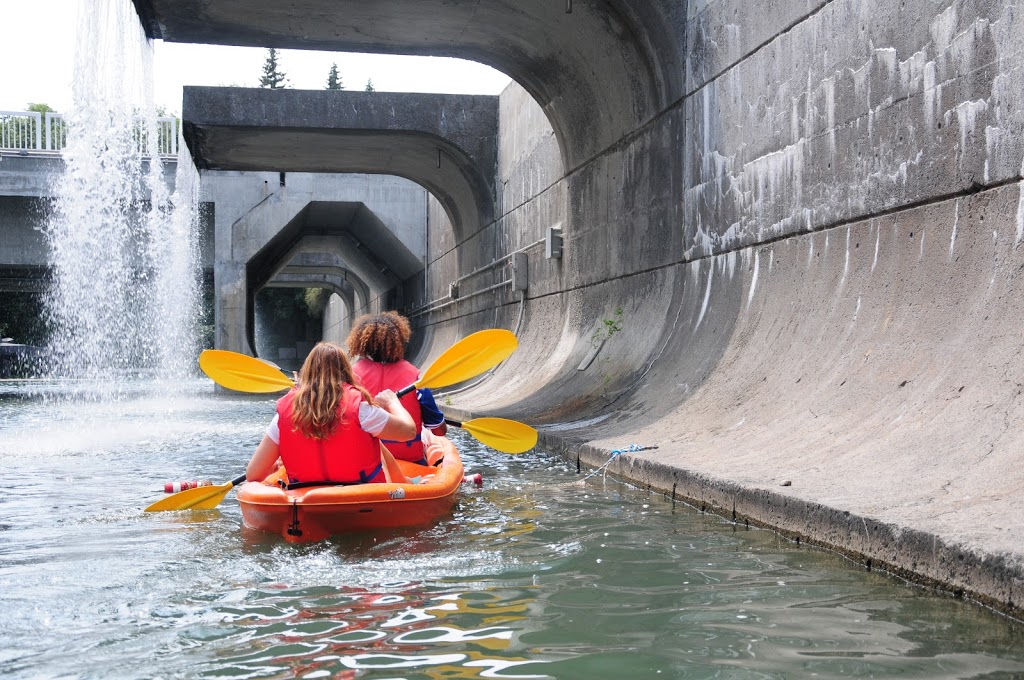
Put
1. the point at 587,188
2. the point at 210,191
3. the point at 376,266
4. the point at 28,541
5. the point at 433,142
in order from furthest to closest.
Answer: the point at 376,266 → the point at 210,191 → the point at 433,142 → the point at 587,188 → the point at 28,541

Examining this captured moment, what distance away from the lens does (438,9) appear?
11203 millimetres

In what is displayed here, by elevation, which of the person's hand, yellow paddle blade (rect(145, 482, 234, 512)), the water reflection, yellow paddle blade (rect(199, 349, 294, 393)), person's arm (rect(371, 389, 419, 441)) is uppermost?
yellow paddle blade (rect(199, 349, 294, 393))

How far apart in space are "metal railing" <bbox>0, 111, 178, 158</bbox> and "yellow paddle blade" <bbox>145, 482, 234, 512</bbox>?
18126mm

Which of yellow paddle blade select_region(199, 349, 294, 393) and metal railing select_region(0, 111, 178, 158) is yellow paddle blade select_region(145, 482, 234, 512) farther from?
metal railing select_region(0, 111, 178, 158)

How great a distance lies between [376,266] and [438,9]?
71.0ft

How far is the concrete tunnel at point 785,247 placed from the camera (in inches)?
176

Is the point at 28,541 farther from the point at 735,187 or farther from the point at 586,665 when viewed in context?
the point at 735,187

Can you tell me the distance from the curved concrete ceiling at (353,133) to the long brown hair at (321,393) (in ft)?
39.7

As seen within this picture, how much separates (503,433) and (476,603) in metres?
3.24

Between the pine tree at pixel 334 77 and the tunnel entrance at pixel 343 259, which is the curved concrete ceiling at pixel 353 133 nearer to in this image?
the tunnel entrance at pixel 343 259

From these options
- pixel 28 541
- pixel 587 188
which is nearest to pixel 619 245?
pixel 587 188

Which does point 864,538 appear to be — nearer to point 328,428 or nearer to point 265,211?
point 328,428

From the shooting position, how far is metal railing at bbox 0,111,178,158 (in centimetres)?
2192

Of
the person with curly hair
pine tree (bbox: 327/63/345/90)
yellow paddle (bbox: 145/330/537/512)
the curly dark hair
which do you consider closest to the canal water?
yellow paddle (bbox: 145/330/537/512)
